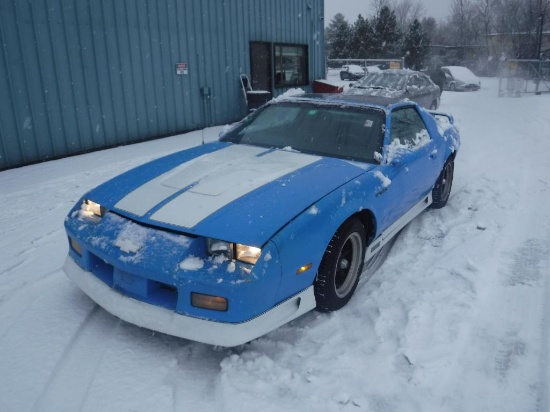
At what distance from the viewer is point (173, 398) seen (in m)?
2.26

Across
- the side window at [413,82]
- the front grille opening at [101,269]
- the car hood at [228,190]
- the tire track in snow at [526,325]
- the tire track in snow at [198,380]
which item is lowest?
the tire track in snow at [526,325]

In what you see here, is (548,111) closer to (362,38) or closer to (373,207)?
(373,207)

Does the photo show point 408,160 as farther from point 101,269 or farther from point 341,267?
point 101,269

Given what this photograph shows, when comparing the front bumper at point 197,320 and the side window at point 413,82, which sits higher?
the side window at point 413,82

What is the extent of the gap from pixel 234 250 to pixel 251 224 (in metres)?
0.17

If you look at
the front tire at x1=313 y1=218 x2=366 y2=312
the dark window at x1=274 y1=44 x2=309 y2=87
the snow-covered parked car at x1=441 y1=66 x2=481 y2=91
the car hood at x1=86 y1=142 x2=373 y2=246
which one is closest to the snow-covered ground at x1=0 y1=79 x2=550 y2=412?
the front tire at x1=313 y1=218 x2=366 y2=312

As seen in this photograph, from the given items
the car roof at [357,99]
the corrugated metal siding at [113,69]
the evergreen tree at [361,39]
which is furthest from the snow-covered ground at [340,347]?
the evergreen tree at [361,39]

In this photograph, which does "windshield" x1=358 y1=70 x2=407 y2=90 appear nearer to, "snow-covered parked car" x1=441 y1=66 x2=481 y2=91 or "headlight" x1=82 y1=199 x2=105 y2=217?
"headlight" x1=82 y1=199 x2=105 y2=217

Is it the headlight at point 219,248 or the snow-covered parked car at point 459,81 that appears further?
the snow-covered parked car at point 459,81

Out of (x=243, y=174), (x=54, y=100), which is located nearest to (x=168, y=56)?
(x=54, y=100)

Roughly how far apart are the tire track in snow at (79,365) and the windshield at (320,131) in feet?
6.32

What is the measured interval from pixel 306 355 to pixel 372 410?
20.1 inches

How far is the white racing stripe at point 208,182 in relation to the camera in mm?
2568

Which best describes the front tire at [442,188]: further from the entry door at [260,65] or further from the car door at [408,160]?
the entry door at [260,65]
